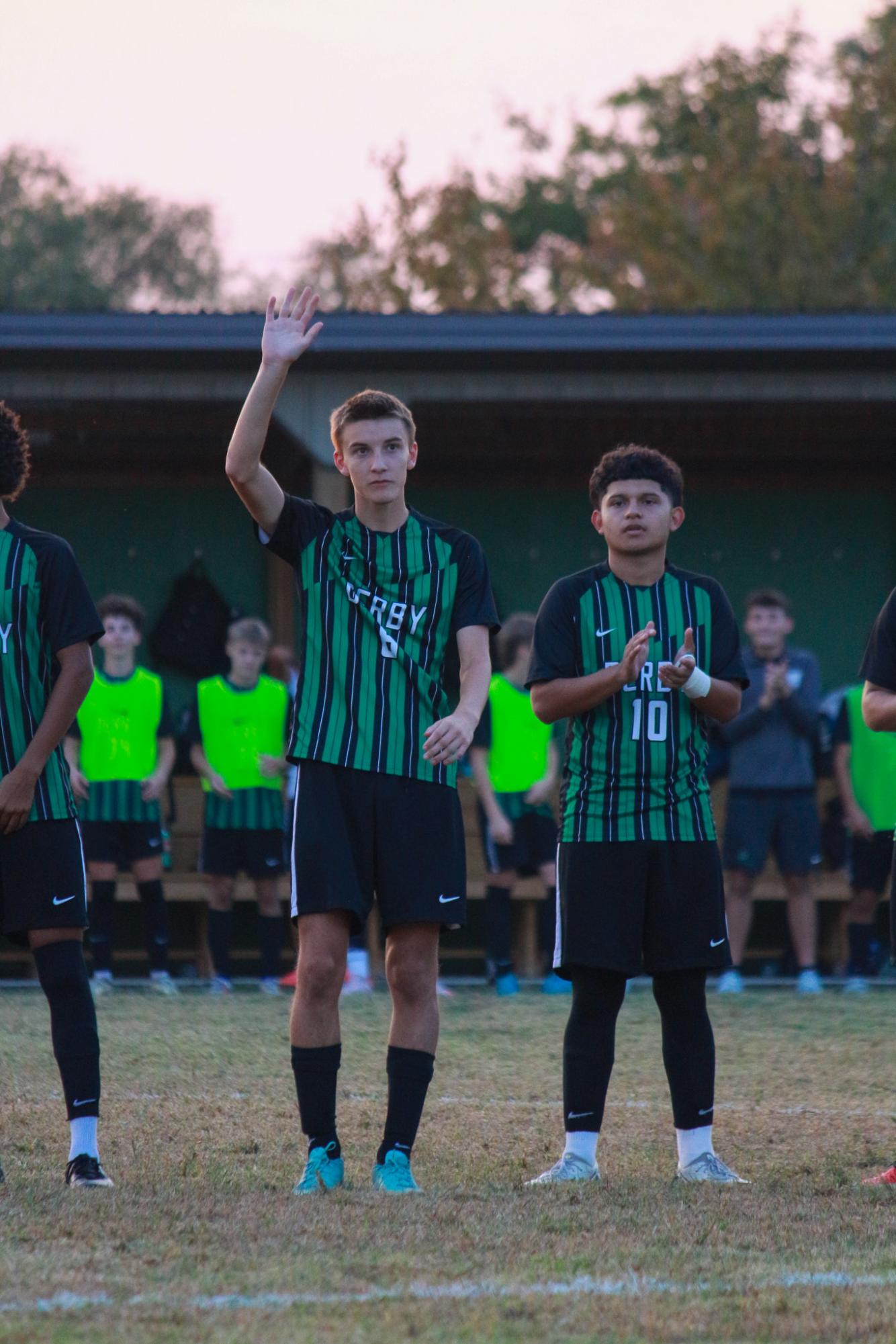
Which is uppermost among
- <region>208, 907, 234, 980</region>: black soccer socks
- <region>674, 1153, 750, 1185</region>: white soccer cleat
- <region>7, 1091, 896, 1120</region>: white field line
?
<region>208, 907, 234, 980</region>: black soccer socks

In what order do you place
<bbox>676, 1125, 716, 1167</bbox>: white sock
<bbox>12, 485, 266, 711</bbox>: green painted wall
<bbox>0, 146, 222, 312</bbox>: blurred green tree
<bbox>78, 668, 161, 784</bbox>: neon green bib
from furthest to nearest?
<bbox>0, 146, 222, 312</bbox>: blurred green tree
<bbox>12, 485, 266, 711</bbox>: green painted wall
<bbox>78, 668, 161, 784</bbox>: neon green bib
<bbox>676, 1125, 716, 1167</bbox>: white sock

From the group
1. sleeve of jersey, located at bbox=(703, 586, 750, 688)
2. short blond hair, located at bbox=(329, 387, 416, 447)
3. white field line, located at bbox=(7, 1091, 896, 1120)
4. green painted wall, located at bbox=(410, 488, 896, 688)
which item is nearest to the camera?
short blond hair, located at bbox=(329, 387, 416, 447)

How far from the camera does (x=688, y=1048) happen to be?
472 cm

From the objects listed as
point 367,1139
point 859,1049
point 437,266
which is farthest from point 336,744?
point 437,266

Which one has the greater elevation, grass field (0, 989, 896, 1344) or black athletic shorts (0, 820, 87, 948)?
black athletic shorts (0, 820, 87, 948)

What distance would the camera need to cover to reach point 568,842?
474cm

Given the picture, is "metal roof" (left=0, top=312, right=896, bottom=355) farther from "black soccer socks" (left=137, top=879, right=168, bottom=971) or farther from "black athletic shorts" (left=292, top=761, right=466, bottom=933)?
"black athletic shorts" (left=292, top=761, right=466, bottom=933)

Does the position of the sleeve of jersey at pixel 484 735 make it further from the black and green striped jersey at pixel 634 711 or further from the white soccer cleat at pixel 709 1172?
the white soccer cleat at pixel 709 1172

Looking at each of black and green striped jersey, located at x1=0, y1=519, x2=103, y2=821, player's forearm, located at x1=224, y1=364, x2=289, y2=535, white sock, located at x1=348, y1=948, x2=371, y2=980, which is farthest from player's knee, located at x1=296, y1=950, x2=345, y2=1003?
white sock, located at x1=348, y1=948, x2=371, y2=980

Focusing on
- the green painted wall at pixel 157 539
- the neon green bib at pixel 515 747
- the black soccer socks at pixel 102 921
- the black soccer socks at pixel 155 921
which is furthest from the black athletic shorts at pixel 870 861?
the green painted wall at pixel 157 539

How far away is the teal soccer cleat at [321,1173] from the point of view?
4.34m

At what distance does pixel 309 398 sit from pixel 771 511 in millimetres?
4794

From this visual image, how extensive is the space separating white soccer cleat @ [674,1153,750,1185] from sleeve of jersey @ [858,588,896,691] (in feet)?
4.13

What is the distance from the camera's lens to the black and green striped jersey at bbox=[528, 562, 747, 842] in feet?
15.4
